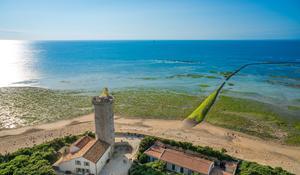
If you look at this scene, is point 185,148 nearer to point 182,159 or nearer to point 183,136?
point 182,159

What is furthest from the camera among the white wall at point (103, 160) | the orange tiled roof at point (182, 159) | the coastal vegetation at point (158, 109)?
the coastal vegetation at point (158, 109)

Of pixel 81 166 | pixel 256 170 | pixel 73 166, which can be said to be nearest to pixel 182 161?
pixel 256 170

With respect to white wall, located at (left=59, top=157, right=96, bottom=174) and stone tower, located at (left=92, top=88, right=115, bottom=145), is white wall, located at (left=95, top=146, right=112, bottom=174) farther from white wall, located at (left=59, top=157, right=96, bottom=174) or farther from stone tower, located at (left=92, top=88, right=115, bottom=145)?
stone tower, located at (left=92, top=88, right=115, bottom=145)

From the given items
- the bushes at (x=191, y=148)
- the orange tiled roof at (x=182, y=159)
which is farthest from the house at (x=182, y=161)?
the bushes at (x=191, y=148)

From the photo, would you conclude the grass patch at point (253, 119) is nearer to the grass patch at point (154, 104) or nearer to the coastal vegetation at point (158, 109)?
the coastal vegetation at point (158, 109)

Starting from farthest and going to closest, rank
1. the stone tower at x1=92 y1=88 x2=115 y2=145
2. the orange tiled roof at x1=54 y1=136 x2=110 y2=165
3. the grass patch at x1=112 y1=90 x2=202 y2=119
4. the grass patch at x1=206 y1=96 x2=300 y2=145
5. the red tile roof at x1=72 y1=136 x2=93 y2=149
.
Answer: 1. the grass patch at x1=112 y1=90 x2=202 y2=119
2. the grass patch at x1=206 y1=96 x2=300 y2=145
3. the red tile roof at x1=72 y1=136 x2=93 y2=149
4. the stone tower at x1=92 y1=88 x2=115 y2=145
5. the orange tiled roof at x1=54 y1=136 x2=110 y2=165

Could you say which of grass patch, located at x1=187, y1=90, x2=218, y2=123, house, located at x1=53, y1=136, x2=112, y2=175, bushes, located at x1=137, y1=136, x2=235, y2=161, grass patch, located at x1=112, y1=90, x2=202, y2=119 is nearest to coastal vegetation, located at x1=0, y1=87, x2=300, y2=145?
grass patch, located at x1=112, y1=90, x2=202, y2=119

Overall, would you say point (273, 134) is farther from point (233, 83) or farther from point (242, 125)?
point (233, 83)
